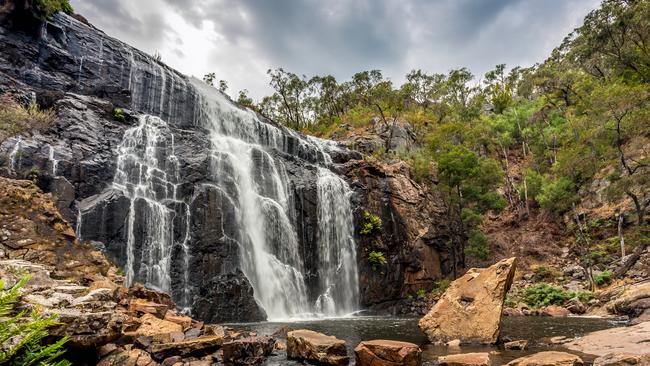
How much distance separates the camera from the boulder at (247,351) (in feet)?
27.1

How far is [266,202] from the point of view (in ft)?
71.1

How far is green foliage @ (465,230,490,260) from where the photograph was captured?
28406mm

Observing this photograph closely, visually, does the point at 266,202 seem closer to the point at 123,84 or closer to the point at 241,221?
the point at 241,221

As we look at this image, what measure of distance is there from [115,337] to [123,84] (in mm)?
19923

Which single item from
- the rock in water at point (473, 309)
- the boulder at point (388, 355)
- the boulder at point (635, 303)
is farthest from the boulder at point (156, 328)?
the boulder at point (635, 303)

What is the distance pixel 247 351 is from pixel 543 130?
42.5 m

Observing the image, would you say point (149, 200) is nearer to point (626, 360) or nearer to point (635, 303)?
point (626, 360)

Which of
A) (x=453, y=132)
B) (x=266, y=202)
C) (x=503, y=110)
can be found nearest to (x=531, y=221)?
(x=453, y=132)

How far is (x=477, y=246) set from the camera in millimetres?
28688

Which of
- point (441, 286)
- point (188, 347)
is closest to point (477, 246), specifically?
point (441, 286)

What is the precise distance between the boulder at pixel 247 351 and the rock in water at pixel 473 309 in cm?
540

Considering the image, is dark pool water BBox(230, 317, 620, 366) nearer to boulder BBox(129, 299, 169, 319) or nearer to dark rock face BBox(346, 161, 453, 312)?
boulder BBox(129, 299, 169, 319)

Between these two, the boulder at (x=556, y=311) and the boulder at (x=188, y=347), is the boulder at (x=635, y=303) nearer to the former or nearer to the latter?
the boulder at (x=556, y=311)

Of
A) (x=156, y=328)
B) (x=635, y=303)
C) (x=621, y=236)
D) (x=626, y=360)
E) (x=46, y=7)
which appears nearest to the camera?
(x=626, y=360)
